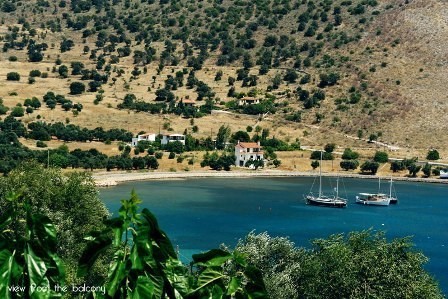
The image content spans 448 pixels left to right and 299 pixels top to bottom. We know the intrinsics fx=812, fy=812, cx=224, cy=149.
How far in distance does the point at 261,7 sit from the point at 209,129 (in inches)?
1488

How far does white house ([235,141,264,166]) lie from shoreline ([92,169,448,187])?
134 cm

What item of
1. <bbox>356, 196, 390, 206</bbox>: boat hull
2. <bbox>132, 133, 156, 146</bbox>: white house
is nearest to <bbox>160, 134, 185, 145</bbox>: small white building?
<bbox>132, 133, 156, 146</bbox>: white house

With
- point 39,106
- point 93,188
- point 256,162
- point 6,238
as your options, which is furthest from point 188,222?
point 6,238

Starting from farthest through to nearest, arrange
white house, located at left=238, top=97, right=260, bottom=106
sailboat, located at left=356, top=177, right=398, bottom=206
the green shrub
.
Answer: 1. the green shrub
2. white house, located at left=238, top=97, right=260, bottom=106
3. sailboat, located at left=356, top=177, right=398, bottom=206

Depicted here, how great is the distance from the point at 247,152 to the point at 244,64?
24.2 m

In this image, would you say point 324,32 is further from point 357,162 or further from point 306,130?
point 357,162

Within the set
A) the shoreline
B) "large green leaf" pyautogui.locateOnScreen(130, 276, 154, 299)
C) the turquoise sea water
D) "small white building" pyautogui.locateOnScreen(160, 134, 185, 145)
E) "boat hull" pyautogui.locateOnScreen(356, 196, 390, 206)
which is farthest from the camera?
"small white building" pyautogui.locateOnScreen(160, 134, 185, 145)

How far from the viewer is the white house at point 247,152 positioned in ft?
252

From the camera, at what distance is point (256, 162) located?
254 feet

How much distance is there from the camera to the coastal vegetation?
3725 millimetres

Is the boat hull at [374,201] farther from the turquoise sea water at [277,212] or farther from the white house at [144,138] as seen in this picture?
the white house at [144,138]

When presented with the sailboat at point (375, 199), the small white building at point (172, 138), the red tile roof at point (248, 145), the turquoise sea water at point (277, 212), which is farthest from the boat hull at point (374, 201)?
the small white building at point (172, 138)

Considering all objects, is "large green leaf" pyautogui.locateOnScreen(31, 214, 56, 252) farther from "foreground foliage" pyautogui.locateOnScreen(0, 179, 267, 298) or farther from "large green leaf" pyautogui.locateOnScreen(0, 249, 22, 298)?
"large green leaf" pyautogui.locateOnScreen(0, 249, 22, 298)

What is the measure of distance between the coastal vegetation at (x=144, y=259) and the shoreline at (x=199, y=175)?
118 ft
